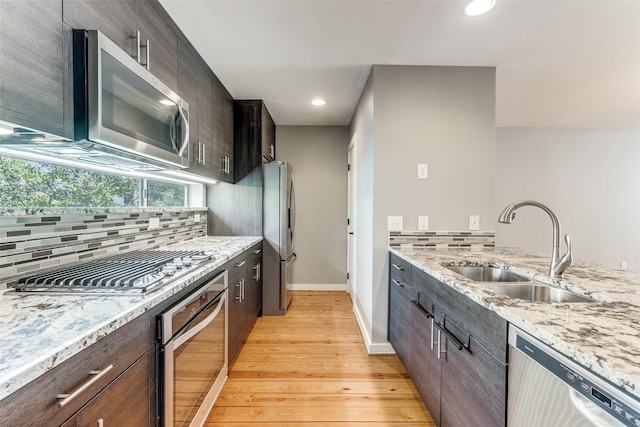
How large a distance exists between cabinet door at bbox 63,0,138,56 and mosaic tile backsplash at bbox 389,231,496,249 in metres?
2.11

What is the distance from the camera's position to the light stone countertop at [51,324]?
593mm

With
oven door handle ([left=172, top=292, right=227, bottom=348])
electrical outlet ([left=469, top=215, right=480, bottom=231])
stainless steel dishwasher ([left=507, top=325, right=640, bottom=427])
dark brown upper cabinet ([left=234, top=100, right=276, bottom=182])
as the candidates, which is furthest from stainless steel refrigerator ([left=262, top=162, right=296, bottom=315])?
stainless steel dishwasher ([left=507, top=325, right=640, bottom=427])

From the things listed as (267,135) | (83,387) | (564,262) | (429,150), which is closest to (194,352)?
(83,387)

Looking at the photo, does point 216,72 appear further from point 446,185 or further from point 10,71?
point 446,185

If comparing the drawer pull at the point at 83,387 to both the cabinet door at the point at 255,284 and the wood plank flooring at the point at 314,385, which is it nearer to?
the wood plank flooring at the point at 314,385

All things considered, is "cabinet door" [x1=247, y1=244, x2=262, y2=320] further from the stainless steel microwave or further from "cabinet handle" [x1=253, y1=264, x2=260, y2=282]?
the stainless steel microwave

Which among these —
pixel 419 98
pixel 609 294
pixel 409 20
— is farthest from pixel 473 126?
pixel 609 294

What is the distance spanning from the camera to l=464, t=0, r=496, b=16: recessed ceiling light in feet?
5.17

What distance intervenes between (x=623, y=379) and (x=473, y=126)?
88.1 inches

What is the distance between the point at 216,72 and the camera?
2.50 meters

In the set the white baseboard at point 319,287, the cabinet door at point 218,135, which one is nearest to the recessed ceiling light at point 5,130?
the cabinet door at point 218,135

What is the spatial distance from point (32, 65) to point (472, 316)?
1760mm

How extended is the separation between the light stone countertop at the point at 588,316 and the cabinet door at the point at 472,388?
0.20m

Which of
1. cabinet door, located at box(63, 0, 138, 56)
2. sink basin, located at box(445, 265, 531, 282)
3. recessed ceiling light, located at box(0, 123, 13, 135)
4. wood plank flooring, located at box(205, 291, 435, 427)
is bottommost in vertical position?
wood plank flooring, located at box(205, 291, 435, 427)
